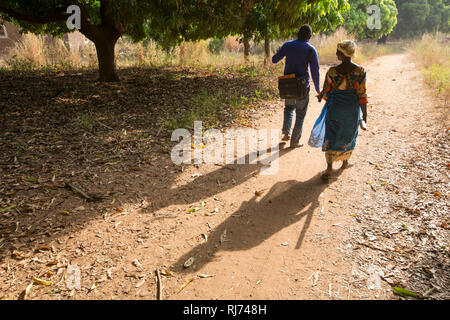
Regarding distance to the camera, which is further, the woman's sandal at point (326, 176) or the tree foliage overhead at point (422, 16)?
the tree foliage overhead at point (422, 16)

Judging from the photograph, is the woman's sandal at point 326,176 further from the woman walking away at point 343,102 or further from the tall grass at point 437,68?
the tall grass at point 437,68

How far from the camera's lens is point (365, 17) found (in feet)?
71.4

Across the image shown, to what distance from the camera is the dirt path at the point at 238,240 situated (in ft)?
8.23

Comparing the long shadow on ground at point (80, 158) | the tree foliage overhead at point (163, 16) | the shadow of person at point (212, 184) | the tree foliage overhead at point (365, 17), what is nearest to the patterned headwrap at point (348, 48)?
the shadow of person at point (212, 184)

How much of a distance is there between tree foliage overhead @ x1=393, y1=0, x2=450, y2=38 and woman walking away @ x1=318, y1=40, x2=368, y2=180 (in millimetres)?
34376

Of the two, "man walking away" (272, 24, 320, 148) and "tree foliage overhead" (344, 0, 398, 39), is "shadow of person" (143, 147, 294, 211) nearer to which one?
"man walking away" (272, 24, 320, 148)

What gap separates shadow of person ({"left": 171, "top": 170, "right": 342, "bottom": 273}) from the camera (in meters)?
2.99

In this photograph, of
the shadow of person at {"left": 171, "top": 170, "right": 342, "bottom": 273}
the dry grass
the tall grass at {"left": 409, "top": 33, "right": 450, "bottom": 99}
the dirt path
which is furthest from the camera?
the dry grass

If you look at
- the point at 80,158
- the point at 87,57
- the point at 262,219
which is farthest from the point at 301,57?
the point at 87,57

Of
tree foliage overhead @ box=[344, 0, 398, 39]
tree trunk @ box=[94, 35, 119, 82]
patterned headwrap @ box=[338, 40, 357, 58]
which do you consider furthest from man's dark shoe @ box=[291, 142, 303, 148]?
tree foliage overhead @ box=[344, 0, 398, 39]

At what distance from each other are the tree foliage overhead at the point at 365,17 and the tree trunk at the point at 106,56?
56.7 feet

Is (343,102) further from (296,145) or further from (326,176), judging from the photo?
(296,145)
